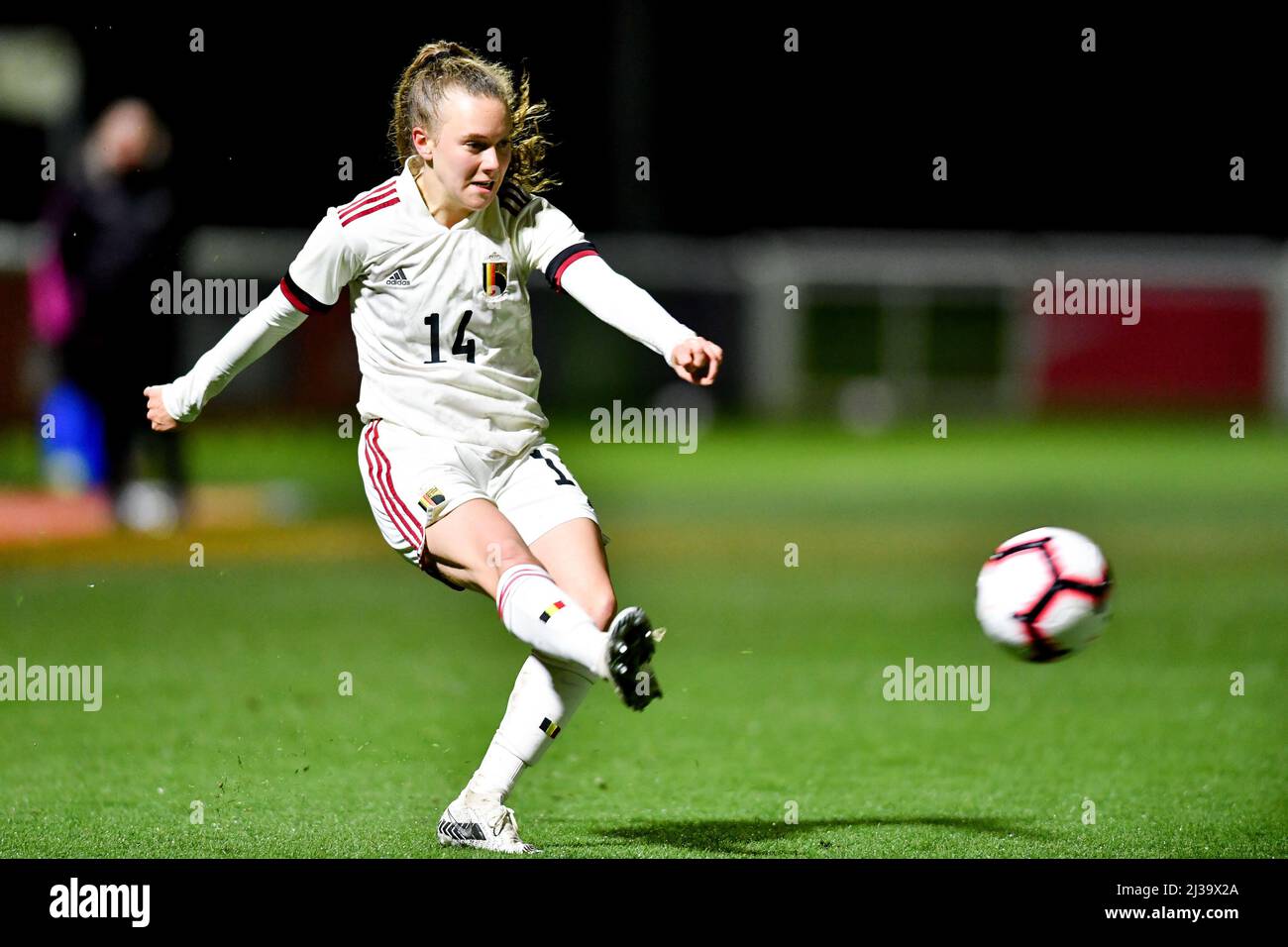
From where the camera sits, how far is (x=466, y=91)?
17.0 ft

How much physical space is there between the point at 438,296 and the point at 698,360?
84 centimetres

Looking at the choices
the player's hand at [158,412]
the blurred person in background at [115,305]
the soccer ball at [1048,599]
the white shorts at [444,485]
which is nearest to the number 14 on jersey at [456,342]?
the white shorts at [444,485]

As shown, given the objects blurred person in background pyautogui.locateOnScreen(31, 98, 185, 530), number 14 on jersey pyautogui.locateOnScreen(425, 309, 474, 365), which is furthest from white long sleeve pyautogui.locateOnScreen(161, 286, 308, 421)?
blurred person in background pyautogui.locateOnScreen(31, 98, 185, 530)

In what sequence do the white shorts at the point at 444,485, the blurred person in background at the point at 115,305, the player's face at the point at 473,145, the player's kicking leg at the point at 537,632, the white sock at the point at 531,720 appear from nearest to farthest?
the player's kicking leg at the point at 537,632
the player's face at the point at 473,145
the white shorts at the point at 444,485
the white sock at the point at 531,720
the blurred person in background at the point at 115,305

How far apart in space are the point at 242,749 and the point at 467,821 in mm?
1851

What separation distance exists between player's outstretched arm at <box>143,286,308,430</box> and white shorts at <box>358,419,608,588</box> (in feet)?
1.32

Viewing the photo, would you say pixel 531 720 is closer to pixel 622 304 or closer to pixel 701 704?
pixel 622 304

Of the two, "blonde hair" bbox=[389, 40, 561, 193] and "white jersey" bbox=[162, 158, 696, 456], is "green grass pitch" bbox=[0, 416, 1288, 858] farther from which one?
"blonde hair" bbox=[389, 40, 561, 193]

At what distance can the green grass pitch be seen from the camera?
5.78 m

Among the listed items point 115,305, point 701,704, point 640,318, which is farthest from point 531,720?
point 115,305

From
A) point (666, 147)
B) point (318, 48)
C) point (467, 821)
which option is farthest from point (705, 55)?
point (467, 821)

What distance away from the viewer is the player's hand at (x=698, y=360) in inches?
195

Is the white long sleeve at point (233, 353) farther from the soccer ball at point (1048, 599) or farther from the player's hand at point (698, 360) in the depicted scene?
the soccer ball at point (1048, 599)

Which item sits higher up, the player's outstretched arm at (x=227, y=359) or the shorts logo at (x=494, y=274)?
the shorts logo at (x=494, y=274)
